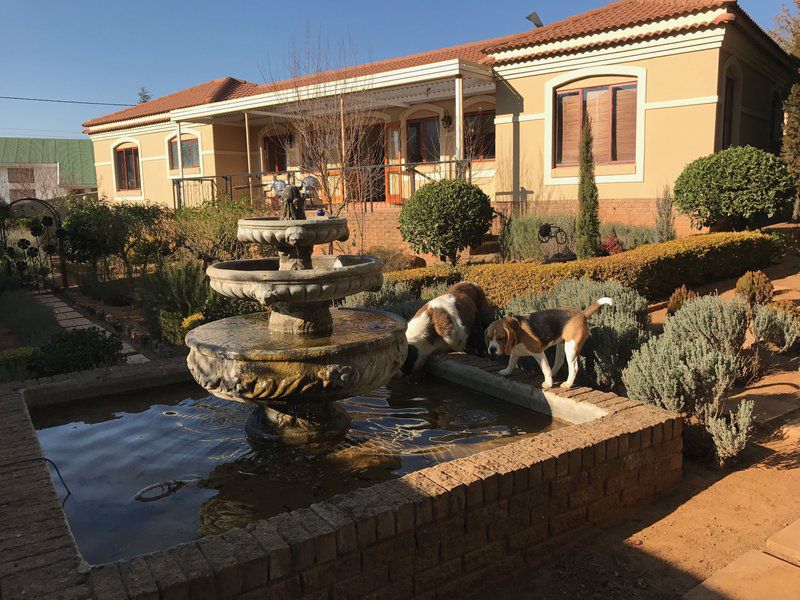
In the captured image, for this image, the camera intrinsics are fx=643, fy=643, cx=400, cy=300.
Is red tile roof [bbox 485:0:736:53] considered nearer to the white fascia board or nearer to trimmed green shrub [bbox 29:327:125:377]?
the white fascia board

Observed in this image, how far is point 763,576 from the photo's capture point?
2.97 m

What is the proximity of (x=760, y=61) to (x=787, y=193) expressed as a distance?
6.06 metres

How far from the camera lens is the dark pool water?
3.43m

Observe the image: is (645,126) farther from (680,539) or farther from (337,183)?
(680,539)

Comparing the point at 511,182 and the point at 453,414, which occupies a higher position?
the point at 511,182

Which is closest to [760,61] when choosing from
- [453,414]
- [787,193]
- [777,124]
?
[777,124]

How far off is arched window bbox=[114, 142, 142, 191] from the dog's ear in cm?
2655

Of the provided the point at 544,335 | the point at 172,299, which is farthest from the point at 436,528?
the point at 172,299

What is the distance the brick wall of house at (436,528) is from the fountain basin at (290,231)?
1.70 metres

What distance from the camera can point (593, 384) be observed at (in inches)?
209

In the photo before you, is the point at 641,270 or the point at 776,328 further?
the point at 641,270

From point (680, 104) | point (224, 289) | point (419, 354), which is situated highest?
point (680, 104)

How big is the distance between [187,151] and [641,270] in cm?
2103

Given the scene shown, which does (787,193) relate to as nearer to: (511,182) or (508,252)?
(508,252)
